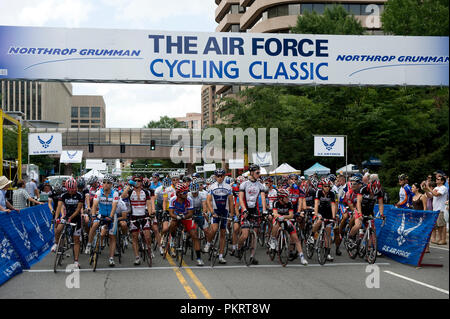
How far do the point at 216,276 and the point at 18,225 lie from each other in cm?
462

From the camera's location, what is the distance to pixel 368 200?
38.4 ft

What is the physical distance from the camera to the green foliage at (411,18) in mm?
28797

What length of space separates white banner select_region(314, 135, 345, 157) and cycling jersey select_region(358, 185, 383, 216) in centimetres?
1177

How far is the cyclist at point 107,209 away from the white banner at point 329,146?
45.2ft

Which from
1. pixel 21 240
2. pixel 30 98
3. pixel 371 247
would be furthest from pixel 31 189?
pixel 30 98

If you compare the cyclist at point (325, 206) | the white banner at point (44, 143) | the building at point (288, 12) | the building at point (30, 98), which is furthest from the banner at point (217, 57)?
the building at point (30, 98)

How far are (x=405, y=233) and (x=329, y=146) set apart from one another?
1228 centimetres

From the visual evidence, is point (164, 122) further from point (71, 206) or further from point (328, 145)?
point (71, 206)

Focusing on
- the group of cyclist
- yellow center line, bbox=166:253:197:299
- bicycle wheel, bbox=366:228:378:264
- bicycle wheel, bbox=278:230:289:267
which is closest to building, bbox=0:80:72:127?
the group of cyclist

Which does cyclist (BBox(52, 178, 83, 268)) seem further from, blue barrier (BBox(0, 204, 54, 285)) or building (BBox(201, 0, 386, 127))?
building (BBox(201, 0, 386, 127))

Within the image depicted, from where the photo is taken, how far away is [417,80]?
1659cm

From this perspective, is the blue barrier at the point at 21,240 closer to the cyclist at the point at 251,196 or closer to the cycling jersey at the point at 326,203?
the cyclist at the point at 251,196
